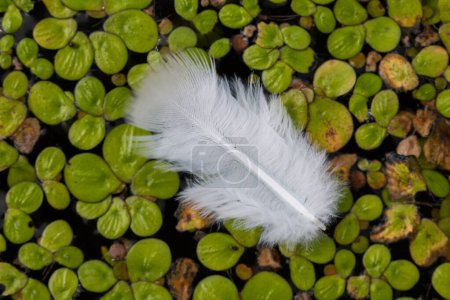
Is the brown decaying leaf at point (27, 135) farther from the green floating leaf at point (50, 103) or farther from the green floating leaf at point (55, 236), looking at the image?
the green floating leaf at point (55, 236)

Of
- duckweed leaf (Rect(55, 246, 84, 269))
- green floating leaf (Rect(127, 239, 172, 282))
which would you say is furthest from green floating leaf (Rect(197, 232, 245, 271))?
duckweed leaf (Rect(55, 246, 84, 269))

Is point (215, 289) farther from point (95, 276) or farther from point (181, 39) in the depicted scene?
point (181, 39)

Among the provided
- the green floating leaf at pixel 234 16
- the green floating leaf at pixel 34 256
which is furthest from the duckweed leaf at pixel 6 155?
the green floating leaf at pixel 234 16

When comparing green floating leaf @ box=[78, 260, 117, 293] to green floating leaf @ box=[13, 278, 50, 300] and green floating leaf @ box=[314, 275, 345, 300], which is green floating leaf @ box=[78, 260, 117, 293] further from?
green floating leaf @ box=[314, 275, 345, 300]

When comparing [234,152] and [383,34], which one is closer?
[234,152]

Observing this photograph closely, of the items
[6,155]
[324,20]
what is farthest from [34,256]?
[324,20]
